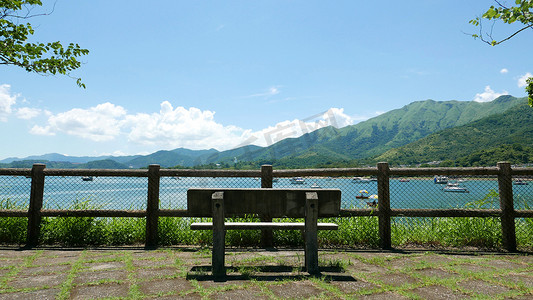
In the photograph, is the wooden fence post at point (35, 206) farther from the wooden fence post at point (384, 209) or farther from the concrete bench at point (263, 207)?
the wooden fence post at point (384, 209)

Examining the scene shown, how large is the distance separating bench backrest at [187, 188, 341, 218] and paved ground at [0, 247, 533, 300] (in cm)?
67

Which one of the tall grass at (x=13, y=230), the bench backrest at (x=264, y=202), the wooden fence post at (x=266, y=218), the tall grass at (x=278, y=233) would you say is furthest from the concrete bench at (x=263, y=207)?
the tall grass at (x=13, y=230)

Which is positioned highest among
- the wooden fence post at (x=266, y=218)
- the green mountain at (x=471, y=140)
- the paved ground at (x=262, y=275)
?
the green mountain at (x=471, y=140)

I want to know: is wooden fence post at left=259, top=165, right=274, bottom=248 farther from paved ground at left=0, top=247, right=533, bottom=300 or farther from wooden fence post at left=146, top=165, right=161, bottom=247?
wooden fence post at left=146, top=165, right=161, bottom=247

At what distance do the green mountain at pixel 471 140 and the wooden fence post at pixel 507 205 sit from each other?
129 m

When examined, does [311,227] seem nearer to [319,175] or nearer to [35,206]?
[319,175]

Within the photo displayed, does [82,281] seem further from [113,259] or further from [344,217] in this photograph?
[344,217]

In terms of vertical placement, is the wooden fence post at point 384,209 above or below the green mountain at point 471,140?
below

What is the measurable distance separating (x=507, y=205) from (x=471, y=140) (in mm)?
175578

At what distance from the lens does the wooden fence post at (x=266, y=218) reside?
5453 millimetres

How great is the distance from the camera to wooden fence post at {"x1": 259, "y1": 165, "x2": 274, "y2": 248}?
545 centimetres

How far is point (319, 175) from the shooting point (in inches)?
219

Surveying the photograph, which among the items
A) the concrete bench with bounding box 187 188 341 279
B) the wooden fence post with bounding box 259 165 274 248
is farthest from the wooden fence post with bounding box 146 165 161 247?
the concrete bench with bounding box 187 188 341 279

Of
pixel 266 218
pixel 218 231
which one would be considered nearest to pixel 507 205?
pixel 266 218
